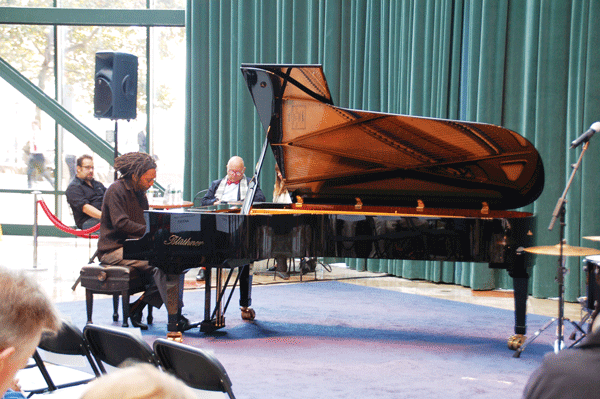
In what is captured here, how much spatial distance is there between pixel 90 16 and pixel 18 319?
9.72 m

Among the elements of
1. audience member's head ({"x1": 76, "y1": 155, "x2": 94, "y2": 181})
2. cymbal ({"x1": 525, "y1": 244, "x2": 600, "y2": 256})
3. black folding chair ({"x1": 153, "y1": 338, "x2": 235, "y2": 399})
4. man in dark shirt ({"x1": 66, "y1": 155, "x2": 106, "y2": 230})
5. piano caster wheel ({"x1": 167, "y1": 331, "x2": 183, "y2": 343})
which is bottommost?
piano caster wheel ({"x1": 167, "y1": 331, "x2": 183, "y2": 343})

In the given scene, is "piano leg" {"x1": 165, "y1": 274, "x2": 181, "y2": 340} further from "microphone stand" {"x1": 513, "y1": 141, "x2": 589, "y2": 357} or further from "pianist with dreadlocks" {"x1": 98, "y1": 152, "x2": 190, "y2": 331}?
"microphone stand" {"x1": 513, "y1": 141, "x2": 589, "y2": 357}

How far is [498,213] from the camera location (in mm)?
5105

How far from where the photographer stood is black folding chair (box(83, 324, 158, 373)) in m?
2.41

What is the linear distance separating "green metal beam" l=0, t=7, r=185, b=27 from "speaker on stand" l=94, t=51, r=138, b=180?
3.16 meters

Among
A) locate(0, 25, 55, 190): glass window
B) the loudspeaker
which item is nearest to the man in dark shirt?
the loudspeaker

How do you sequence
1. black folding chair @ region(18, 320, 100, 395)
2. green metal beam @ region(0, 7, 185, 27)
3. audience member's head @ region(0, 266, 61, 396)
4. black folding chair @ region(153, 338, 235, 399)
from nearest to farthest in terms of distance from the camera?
audience member's head @ region(0, 266, 61, 396) < black folding chair @ region(153, 338, 235, 399) < black folding chair @ region(18, 320, 100, 395) < green metal beam @ region(0, 7, 185, 27)

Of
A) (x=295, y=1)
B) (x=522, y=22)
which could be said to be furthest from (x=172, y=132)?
(x=522, y=22)

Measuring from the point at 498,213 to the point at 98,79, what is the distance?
4.14m

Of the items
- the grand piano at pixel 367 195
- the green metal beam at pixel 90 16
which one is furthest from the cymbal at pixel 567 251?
the green metal beam at pixel 90 16

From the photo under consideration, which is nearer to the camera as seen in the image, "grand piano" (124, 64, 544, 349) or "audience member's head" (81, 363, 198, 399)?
"audience member's head" (81, 363, 198, 399)

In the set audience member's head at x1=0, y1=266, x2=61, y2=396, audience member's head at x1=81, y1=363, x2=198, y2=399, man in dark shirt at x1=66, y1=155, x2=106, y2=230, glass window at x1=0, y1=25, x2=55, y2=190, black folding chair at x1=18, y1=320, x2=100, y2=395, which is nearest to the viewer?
audience member's head at x1=81, y1=363, x2=198, y2=399

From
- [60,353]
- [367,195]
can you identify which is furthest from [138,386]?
[367,195]

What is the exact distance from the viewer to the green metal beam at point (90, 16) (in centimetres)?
989
